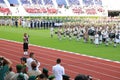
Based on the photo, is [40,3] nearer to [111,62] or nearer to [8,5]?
[8,5]

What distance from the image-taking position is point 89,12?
67250mm

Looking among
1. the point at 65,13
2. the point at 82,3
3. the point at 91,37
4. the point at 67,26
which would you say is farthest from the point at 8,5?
the point at 91,37

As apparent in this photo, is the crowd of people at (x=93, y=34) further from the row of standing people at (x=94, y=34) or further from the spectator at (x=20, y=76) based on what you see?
the spectator at (x=20, y=76)

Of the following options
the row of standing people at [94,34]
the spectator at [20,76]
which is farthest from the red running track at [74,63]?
the spectator at [20,76]

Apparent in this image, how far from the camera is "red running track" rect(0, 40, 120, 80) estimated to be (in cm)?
1622

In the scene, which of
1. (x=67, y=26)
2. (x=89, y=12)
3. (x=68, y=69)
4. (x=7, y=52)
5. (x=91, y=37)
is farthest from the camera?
(x=89, y=12)

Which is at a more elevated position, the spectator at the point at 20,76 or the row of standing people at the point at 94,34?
the spectator at the point at 20,76

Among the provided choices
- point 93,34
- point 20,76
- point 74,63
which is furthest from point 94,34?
Answer: point 20,76

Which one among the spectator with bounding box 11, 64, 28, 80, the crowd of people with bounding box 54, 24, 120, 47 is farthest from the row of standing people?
the spectator with bounding box 11, 64, 28, 80

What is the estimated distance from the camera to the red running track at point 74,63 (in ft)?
53.2

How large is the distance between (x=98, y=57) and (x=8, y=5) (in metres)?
38.0

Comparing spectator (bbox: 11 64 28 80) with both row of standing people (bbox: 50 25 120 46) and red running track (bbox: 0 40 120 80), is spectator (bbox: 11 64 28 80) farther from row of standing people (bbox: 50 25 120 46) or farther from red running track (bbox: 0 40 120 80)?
row of standing people (bbox: 50 25 120 46)

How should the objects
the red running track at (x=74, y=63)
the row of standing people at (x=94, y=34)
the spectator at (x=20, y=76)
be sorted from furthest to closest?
1. the row of standing people at (x=94, y=34)
2. the red running track at (x=74, y=63)
3. the spectator at (x=20, y=76)

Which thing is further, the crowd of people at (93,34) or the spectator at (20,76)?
the crowd of people at (93,34)
